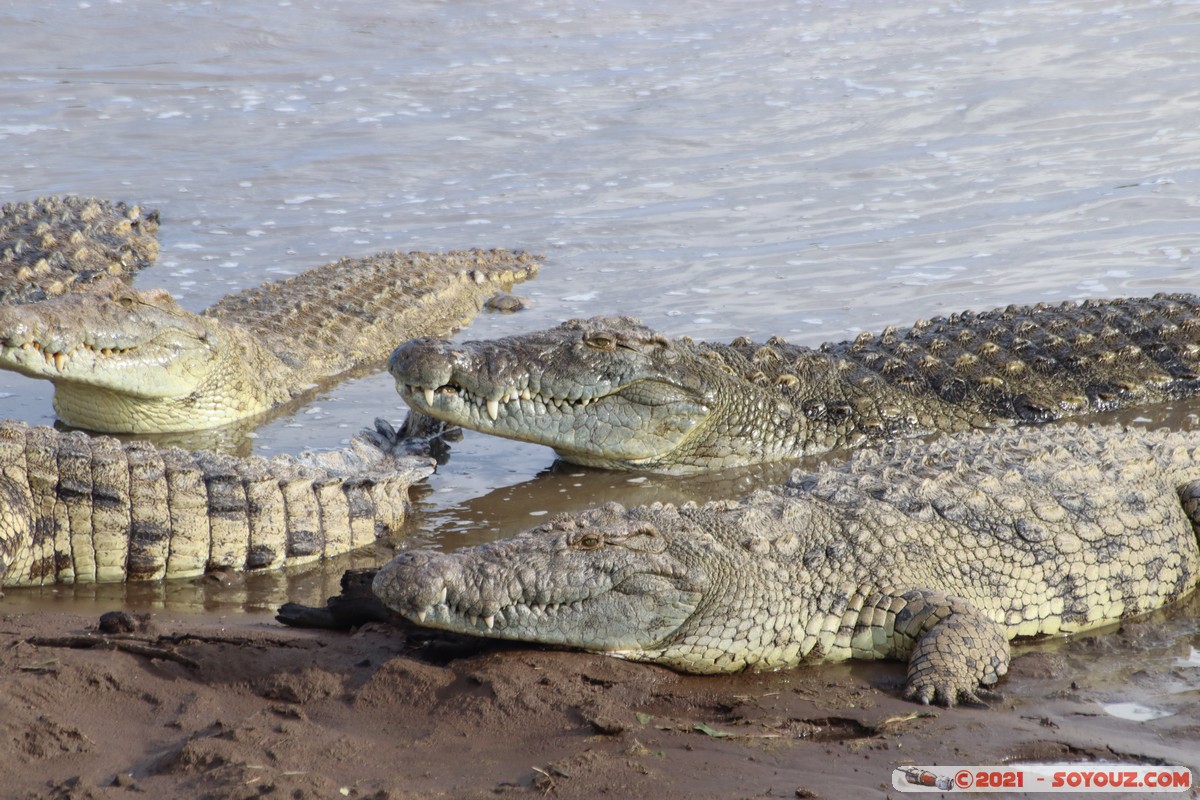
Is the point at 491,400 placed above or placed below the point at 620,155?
below

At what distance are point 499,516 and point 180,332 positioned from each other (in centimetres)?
258

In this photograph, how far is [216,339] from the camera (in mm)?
7594

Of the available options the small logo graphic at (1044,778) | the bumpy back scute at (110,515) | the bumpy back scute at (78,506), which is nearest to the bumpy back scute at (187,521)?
the bumpy back scute at (110,515)

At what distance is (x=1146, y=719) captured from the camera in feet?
12.2

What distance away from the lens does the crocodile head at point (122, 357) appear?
6625mm

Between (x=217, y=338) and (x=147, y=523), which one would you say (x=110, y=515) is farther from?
(x=217, y=338)

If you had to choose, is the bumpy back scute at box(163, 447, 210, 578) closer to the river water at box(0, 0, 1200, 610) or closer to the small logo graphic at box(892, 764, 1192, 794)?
the river water at box(0, 0, 1200, 610)

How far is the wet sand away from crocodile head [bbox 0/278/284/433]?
2.97 m

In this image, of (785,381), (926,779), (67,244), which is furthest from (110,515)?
(67,244)

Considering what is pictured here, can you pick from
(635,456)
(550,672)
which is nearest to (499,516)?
(635,456)

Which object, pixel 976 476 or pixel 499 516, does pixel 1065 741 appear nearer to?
pixel 976 476

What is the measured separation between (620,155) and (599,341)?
7.74 meters

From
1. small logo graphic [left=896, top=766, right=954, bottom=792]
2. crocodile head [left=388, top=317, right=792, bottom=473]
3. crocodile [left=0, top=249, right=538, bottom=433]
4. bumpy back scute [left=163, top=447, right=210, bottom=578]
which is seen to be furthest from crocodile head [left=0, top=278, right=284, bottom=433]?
small logo graphic [left=896, top=766, right=954, bottom=792]

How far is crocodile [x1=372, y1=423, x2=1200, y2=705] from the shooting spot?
3.66m
